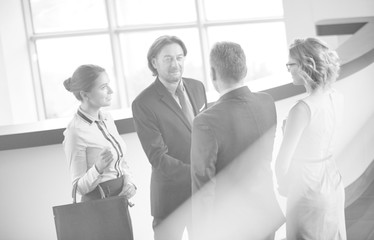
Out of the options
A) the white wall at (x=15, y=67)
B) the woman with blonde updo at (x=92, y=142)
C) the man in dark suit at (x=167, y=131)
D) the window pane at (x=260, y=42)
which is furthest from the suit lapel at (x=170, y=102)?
the window pane at (x=260, y=42)

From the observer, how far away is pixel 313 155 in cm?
279

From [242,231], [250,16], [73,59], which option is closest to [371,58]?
[242,231]

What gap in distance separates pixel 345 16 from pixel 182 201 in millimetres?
3106

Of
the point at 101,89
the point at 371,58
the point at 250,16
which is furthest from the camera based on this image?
the point at 250,16

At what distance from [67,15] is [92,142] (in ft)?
30.5

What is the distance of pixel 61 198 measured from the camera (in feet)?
13.4

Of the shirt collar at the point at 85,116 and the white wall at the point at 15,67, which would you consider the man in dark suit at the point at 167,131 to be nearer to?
the shirt collar at the point at 85,116

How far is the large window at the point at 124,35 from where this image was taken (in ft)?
38.4

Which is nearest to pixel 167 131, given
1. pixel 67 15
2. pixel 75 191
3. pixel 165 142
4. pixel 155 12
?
pixel 165 142

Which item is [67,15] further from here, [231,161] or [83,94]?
[231,161]

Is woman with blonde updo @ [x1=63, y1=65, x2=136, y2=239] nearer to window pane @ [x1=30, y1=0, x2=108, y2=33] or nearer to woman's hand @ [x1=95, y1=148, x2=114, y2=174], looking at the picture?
woman's hand @ [x1=95, y1=148, x2=114, y2=174]

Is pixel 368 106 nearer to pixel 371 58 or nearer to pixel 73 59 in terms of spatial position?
pixel 371 58

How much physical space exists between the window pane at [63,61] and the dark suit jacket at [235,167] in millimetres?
9543

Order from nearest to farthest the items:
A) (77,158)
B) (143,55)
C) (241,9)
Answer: (77,158)
(241,9)
(143,55)
